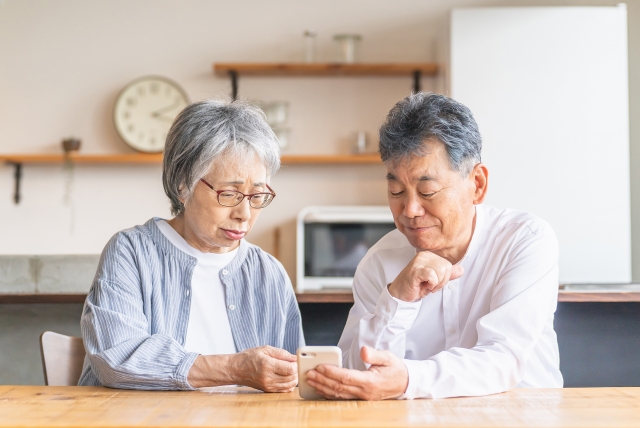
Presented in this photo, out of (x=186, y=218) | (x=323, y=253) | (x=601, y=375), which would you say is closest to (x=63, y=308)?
(x=186, y=218)

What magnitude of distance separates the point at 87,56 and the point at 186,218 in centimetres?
336

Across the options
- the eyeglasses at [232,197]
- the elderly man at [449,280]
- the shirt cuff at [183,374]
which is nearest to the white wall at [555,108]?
the elderly man at [449,280]

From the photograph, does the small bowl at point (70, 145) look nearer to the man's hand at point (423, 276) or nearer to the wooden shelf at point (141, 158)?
the wooden shelf at point (141, 158)

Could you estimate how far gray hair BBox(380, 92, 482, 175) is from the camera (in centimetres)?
156

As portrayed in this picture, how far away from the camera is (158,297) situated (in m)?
1.61

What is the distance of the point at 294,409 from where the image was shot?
1.19 m

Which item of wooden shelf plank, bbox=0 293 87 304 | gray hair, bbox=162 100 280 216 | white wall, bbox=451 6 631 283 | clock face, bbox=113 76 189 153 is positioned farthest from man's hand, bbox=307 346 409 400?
clock face, bbox=113 76 189 153

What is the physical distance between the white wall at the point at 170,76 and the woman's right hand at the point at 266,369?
10.7ft

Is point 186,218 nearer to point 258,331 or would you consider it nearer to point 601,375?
point 258,331

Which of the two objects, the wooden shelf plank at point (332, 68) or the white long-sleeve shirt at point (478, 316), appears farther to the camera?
the wooden shelf plank at point (332, 68)

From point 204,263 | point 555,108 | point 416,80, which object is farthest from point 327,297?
point 416,80

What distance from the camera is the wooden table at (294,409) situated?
1.09m

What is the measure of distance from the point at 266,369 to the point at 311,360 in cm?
13

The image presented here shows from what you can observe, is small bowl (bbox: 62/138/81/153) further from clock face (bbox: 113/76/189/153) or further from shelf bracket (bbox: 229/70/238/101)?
shelf bracket (bbox: 229/70/238/101)
